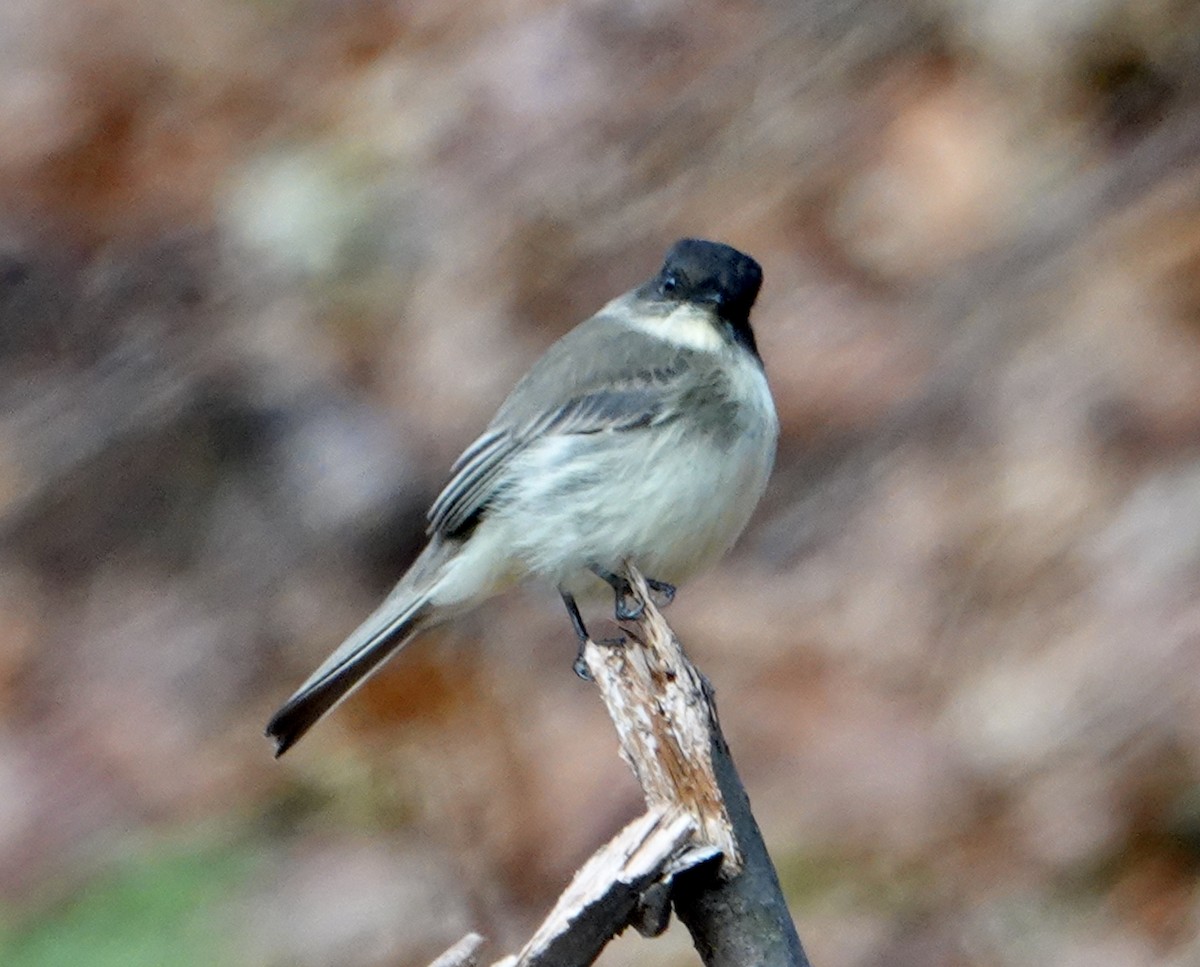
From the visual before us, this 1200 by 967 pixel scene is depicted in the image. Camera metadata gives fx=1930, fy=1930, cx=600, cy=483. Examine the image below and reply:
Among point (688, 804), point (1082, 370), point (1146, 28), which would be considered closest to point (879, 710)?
point (1082, 370)

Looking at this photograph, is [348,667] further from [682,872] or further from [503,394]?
[503,394]

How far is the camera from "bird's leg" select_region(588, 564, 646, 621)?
11.2 feet

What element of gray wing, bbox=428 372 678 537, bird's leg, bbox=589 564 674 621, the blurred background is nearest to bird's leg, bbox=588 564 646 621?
bird's leg, bbox=589 564 674 621

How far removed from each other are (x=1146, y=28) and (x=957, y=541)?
165 cm

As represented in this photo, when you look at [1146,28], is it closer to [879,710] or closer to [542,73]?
[542,73]

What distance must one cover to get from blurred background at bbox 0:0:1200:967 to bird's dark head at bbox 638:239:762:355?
1046 millimetres

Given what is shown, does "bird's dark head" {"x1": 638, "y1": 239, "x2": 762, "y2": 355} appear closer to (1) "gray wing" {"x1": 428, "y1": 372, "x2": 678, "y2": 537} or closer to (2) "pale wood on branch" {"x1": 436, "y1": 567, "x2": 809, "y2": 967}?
(1) "gray wing" {"x1": 428, "y1": 372, "x2": 678, "y2": 537}

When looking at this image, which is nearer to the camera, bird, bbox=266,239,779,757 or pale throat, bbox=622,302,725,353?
bird, bbox=266,239,779,757

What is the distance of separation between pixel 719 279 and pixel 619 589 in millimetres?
590

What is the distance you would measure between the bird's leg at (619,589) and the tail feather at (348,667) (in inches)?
13.0

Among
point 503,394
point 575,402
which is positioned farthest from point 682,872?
point 503,394

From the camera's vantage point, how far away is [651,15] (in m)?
5.84

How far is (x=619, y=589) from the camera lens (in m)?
3.44

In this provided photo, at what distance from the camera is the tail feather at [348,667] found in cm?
328
